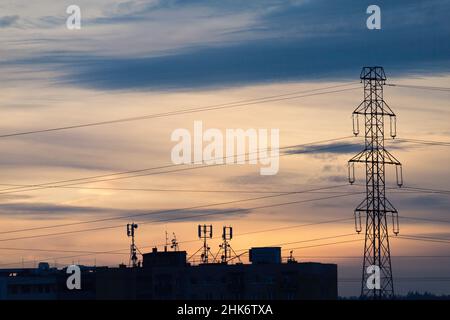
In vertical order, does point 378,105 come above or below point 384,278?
above

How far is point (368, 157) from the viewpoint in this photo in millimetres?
108062
